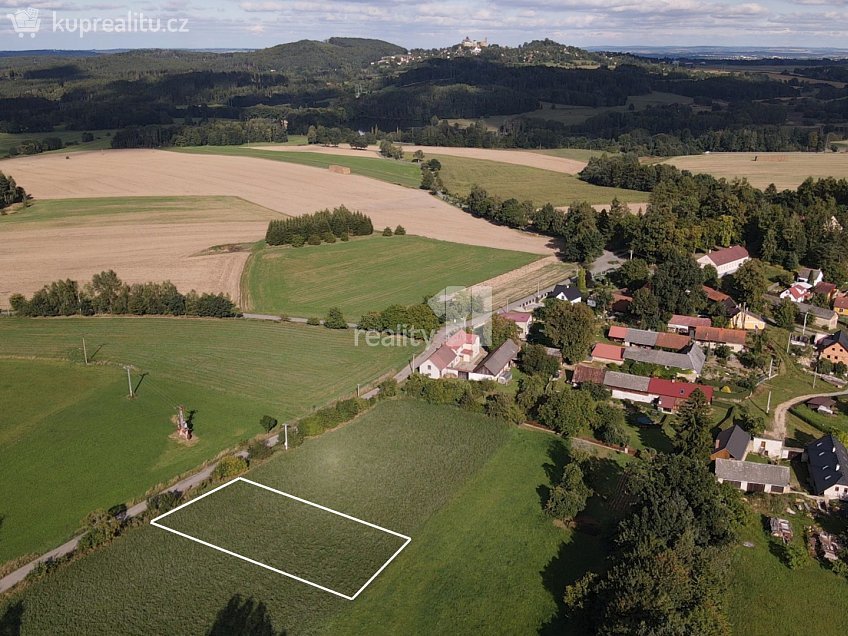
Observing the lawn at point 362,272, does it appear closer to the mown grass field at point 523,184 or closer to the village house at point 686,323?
the village house at point 686,323

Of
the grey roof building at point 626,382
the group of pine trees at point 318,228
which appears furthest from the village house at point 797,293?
the group of pine trees at point 318,228

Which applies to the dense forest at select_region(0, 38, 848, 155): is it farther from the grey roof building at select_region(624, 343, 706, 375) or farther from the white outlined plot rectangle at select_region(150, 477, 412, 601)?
the white outlined plot rectangle at select_region(150, 477, 412, 601)

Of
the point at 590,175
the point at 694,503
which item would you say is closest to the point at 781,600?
the point at 694,503

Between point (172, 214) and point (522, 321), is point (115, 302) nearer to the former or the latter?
point (522, 321)

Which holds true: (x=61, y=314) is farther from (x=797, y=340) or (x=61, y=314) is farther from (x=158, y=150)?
(x=158, y=150)

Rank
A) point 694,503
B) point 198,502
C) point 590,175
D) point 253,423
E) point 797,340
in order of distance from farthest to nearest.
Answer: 1. point 590,175
2. point 797,340
3. point 253,423
4. point 198,502
5. point 694,503
